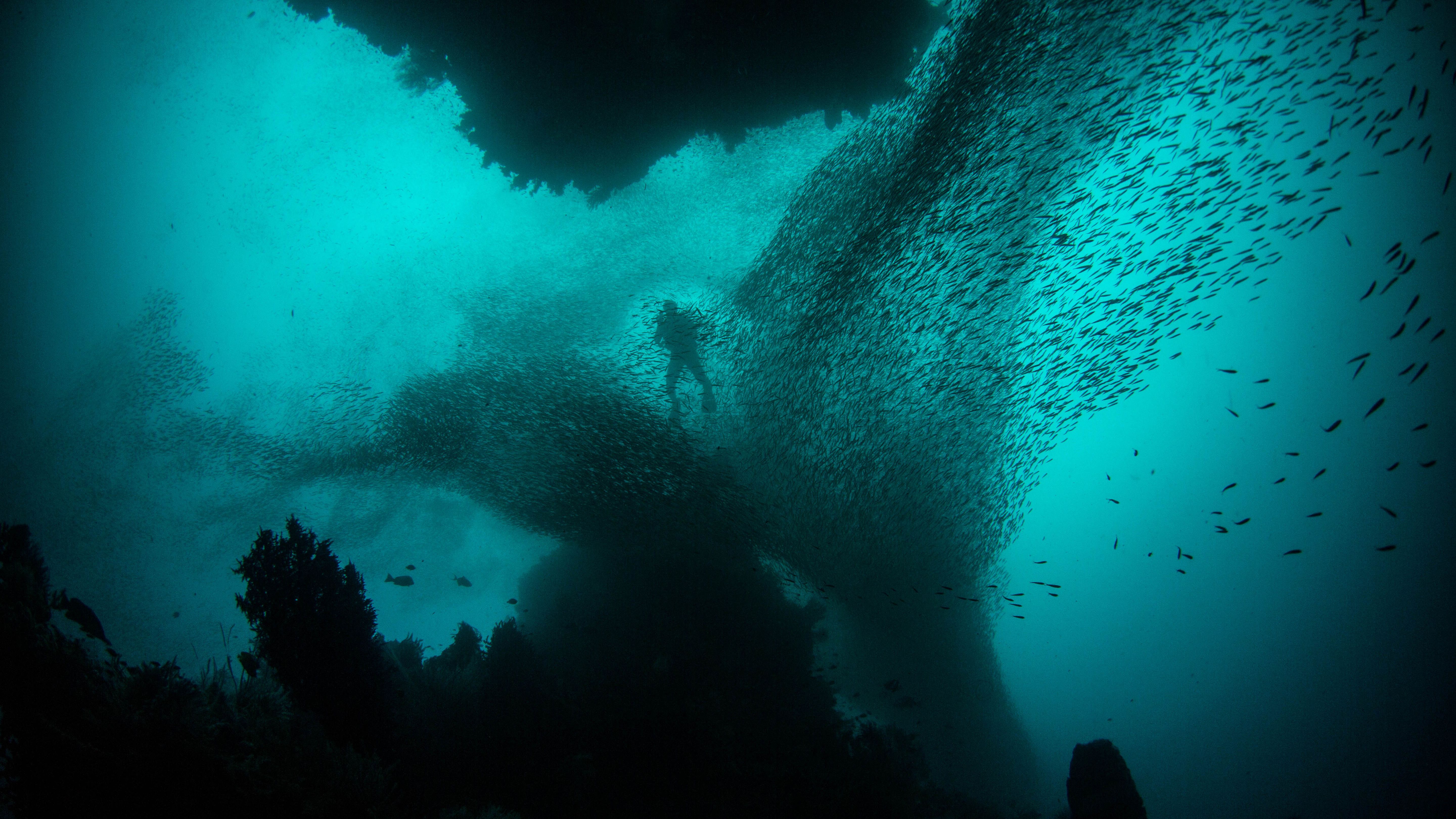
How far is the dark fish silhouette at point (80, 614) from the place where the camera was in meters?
6.21

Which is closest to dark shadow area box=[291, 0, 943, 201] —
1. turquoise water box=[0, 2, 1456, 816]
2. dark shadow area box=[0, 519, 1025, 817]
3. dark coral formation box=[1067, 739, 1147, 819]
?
turquoise water box=[0, 2, 1456, 816]

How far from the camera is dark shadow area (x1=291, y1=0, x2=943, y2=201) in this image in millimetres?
7320

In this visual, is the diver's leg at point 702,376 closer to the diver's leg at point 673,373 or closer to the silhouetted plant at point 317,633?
the diver's leg at point 673,373

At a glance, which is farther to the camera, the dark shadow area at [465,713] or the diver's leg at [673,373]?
the diver's leg at [673,373]

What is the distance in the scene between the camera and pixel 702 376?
→ 11.4 m

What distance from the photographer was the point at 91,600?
21.0 meters

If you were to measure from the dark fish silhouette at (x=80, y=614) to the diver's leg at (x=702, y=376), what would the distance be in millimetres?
10039

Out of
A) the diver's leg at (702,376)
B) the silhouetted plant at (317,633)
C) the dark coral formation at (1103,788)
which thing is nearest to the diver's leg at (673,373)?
the diver's leg at (702,376)

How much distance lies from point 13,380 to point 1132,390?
3053 cm

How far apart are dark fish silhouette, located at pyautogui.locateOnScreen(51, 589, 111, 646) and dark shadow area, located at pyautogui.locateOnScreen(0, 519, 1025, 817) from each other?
0.55ft

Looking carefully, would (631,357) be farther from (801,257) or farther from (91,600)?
(91,600)

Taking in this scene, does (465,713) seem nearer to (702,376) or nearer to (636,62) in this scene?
(702,376)

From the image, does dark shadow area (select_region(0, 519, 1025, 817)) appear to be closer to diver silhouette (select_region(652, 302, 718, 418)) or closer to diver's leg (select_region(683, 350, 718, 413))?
diver's leg (select_region(683, 350, 718, 413))

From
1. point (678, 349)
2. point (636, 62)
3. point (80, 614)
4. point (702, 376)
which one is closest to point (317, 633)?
point (80, 614)
